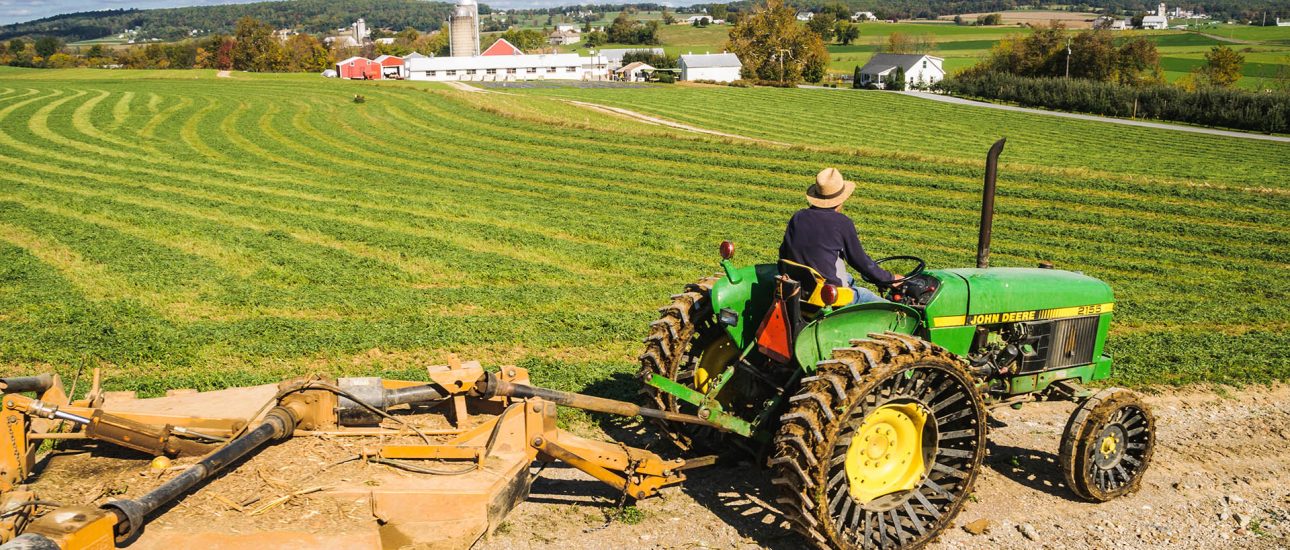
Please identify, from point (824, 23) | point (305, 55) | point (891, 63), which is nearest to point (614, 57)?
point (305, 55)

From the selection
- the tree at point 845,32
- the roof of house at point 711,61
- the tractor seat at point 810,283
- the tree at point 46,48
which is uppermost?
the tree at point 845,32

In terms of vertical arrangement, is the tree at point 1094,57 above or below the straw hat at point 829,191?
above

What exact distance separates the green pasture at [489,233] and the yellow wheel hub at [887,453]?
3153mm

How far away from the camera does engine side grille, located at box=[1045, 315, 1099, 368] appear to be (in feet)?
24.3

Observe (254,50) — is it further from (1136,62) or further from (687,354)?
(687,354)

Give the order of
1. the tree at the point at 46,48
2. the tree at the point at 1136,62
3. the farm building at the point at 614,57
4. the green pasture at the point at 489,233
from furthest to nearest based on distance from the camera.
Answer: the tree at the point at 46,48 → the farm building at the point at 614,57 → the tree at the point at 1136,62 → the green pasture at the point at 489,233

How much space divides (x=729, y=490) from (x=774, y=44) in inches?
3119

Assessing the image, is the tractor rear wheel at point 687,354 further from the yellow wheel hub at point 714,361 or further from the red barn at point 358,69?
the red barn at point 358,69

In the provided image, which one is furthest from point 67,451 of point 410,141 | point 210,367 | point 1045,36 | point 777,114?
point 1045,36

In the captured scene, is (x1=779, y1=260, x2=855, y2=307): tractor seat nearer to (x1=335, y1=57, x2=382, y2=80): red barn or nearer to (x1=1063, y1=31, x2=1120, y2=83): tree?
(x1=1063, y1=31, x2=1120, y2=83): tree

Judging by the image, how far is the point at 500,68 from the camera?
324 feet

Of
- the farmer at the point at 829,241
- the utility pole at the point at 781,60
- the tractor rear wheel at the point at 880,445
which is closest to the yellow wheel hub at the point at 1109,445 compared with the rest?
the tractor rear wheel at the point at 880,445

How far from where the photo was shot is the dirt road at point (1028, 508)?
20.7 ft

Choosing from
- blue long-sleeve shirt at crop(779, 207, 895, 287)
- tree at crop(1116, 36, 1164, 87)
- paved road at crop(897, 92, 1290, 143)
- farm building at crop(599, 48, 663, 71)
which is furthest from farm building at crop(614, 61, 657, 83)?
blue long-sleeve shirt at crop(779, 207, 895, 287)
